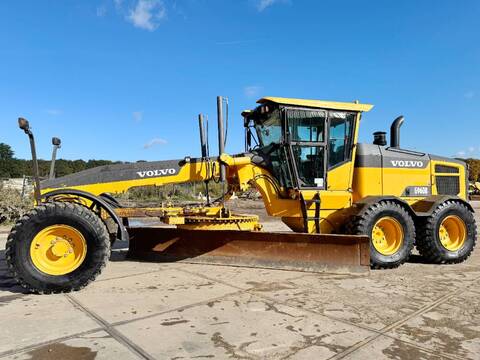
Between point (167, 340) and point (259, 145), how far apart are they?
13.4ft

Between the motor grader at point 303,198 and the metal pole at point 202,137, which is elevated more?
the metal pole at point 202,137

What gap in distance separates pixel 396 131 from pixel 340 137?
1.48 metres

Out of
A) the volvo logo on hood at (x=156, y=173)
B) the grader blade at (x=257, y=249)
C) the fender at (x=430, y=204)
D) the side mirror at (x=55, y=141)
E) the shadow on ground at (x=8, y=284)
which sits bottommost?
the shadow on ground at (x=8, y=284)

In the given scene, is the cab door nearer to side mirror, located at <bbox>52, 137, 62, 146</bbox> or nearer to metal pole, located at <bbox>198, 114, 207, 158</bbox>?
metal pole, located at <bbox>198, 114, 207, 158</bbox>

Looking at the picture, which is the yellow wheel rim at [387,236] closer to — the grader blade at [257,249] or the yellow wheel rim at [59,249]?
the grader blade at [257,249]

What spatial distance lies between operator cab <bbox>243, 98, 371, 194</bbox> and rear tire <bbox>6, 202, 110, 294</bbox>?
2.76 meters

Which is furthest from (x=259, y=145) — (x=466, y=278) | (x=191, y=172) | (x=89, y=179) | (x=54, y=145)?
(x=466, y=278)

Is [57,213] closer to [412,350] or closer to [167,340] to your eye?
[167,340]

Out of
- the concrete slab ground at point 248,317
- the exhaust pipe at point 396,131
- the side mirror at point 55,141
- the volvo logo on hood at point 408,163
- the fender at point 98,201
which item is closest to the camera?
the concrete slab ground at point 248,317

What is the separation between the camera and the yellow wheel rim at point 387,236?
6086 mm

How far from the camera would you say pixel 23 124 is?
15.9 feet

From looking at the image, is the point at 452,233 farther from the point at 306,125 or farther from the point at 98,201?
the point at 98,201

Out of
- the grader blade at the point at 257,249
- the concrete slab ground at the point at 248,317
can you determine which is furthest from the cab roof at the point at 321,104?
the concrete slab ground at the point at 248,317

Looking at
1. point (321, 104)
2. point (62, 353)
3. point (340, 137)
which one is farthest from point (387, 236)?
point (62, 353)
